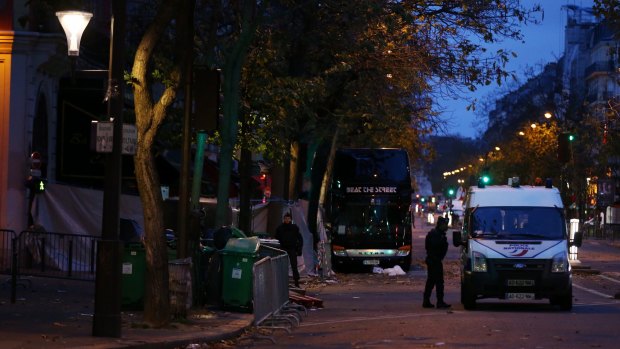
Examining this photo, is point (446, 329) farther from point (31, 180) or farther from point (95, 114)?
point (95, 114)

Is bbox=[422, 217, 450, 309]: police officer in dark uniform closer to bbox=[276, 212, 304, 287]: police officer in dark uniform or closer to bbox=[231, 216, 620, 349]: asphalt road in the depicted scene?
bbox=[231, 216, 620, 349]: asphalt road

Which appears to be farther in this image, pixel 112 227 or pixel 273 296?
pixel 273 296

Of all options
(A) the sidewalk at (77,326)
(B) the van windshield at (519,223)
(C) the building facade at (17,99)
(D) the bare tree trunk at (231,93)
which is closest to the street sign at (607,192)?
(C) the building facade at (17,99)

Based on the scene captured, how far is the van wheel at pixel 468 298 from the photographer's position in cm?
2459

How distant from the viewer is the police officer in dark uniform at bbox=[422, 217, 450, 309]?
82.5 feet

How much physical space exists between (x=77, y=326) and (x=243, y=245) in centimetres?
469

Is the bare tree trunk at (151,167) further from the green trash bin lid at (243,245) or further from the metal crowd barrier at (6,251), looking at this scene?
the metal crowd barrier at (6,251)

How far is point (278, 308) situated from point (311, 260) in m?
16.5

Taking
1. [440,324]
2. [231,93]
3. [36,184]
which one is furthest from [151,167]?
[36,184]

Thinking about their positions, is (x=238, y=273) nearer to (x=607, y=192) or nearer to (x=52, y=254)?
(x=52, y=254)

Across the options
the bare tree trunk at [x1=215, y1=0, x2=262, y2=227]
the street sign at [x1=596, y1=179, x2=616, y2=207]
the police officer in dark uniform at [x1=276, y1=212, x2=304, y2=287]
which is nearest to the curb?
the police officer in dark uniform at [x1=276, y1=212, x2=304, y2=287]

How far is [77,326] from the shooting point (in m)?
17.8

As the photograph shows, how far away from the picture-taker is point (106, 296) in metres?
16.3

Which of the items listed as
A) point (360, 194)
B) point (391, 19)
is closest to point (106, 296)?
point (391, 19)
